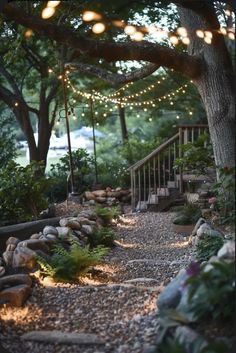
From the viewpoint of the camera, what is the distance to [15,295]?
3264 mm

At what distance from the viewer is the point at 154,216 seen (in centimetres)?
809

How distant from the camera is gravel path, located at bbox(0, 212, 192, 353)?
2.52 meters

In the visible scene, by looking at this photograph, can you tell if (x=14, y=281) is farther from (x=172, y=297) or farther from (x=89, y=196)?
(x=89, y=196)

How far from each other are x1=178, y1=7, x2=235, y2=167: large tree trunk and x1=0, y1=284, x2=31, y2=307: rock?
2.80 metres

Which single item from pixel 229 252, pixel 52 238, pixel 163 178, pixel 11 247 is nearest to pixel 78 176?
pixel 163 178

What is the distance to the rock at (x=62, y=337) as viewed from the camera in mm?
2499

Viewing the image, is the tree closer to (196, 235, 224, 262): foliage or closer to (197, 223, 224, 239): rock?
(197, 223, 224, 239): rock

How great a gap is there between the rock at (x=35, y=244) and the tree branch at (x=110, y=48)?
1942 millimetres

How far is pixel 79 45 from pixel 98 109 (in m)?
8.08

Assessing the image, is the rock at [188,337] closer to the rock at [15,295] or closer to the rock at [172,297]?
the rock at [172,297]

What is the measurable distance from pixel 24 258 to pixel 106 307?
129cm

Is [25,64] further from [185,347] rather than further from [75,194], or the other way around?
[185,347]

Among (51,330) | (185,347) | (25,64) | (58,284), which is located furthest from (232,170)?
(25,64)

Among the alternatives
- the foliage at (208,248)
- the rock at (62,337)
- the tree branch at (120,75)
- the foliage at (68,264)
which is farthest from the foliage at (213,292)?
the tree branch at (120,75)
